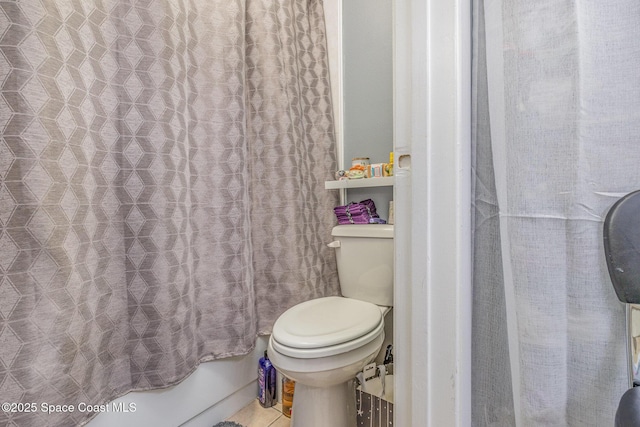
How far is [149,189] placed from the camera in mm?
996

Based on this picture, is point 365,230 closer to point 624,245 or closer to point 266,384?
point 266,384

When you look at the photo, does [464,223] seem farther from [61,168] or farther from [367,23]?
[367,23]

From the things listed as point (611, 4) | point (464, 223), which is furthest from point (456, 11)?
point (464, 223)

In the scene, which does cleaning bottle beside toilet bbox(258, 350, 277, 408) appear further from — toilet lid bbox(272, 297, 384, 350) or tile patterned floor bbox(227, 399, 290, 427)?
toilet lid bbox(272, 297, 384, 350)

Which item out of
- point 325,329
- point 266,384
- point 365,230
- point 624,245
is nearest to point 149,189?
point 325,329

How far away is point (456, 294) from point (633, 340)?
0.22 meters

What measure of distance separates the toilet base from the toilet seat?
23cm

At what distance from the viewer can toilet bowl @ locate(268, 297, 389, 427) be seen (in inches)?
35.4

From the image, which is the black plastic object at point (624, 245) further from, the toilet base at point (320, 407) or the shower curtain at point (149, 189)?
the shower curtain at point (149, 189)

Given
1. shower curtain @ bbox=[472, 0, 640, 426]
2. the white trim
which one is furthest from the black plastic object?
the white trim

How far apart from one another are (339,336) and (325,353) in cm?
7

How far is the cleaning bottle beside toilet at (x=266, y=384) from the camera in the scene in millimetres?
1345

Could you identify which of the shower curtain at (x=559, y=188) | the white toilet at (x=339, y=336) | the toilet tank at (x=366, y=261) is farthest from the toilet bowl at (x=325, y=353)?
the shower curtain at (x=559, y=188)

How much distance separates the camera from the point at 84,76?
A: 868 mm
